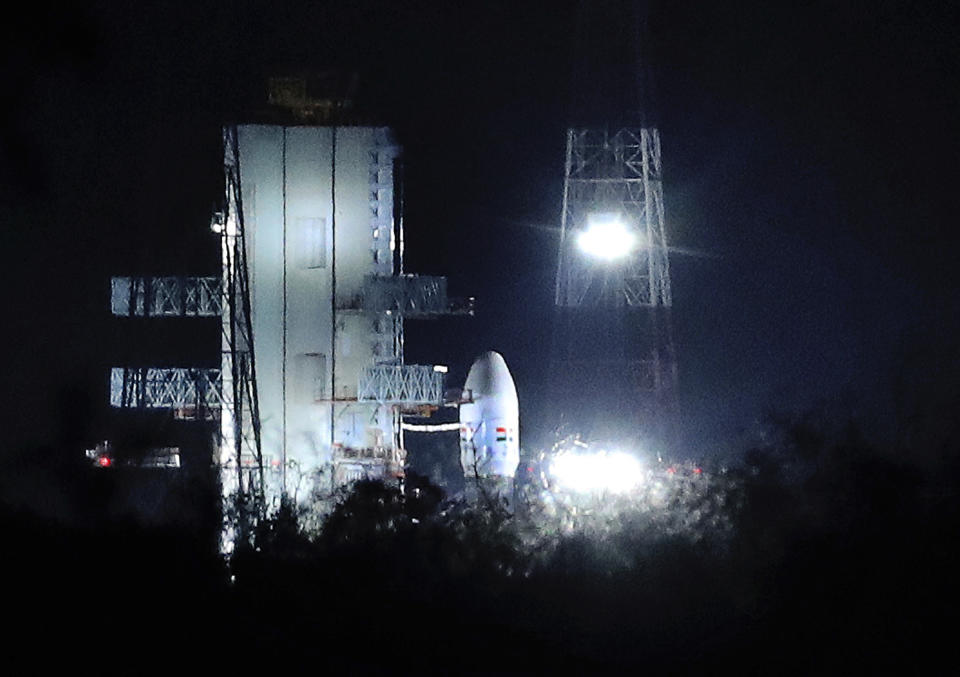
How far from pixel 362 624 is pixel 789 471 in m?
10.3

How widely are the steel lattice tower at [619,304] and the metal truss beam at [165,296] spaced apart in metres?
10.2

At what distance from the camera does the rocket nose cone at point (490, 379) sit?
181 ft

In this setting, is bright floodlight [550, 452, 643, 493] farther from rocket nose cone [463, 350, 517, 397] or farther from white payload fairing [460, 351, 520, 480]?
rocket nose cone [463, 350, 517, 397]

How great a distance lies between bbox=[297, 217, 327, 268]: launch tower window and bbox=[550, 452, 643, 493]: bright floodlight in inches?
362

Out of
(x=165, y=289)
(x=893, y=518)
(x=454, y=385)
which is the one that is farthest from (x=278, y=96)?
(x=893, y=518)

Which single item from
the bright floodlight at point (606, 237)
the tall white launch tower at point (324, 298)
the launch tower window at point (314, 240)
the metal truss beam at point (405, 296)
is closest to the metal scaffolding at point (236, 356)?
the tall white launch tower at point (324, 298)

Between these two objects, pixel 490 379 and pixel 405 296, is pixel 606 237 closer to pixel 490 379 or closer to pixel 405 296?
pixel 490 379

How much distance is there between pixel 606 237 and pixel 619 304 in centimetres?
198

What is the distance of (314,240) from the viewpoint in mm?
52969

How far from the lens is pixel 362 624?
2348 centimetres

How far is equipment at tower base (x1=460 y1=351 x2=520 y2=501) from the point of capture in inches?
2152

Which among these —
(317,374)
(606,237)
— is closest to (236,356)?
(317,374)

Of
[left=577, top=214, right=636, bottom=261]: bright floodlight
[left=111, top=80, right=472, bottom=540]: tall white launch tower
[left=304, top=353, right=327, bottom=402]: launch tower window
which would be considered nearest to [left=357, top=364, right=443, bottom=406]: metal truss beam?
[left=111, top=80, right=472, bottom=540]: tall white launch tower

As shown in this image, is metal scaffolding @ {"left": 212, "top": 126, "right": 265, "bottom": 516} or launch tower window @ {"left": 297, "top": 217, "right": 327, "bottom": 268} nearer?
metal scaffolding @ {"left": 212, "top": 126, "right": 265, "bottom": 516}
